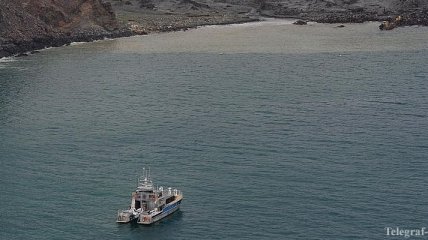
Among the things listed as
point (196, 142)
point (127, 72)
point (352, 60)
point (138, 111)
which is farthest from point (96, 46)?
point (196, 142)

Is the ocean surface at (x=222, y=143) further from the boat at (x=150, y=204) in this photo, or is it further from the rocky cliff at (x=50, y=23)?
the rocky cliff at (x=50, y=23)

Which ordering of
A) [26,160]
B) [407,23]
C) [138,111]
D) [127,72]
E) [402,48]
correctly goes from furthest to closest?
1. [407,23]
2. [402,48]
3. [127,72]
4. [138,111]
5. [26,160]

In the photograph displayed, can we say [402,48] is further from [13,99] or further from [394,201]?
[394,201]
